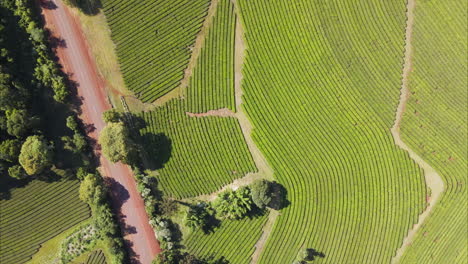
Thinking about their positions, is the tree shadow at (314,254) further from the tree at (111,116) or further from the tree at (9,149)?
the tree at (9,149)

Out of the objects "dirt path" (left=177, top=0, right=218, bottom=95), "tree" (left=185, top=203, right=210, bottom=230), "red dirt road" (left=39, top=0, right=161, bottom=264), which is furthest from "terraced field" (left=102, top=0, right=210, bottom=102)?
"tree" (left=185, top=203, right=210, bottom=230)

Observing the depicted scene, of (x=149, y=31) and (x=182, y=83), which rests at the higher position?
(x=149, y=31)

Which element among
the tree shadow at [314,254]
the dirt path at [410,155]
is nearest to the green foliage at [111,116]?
the tree shadow at [314,254]

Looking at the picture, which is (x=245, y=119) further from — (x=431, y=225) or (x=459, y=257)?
(x=459, y=257)

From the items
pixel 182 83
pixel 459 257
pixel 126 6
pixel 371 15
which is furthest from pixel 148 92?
pixel 459 257

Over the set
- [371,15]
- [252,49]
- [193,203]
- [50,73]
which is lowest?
[193,203]

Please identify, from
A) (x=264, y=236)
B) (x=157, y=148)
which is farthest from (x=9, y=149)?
(x=264, y=236)
